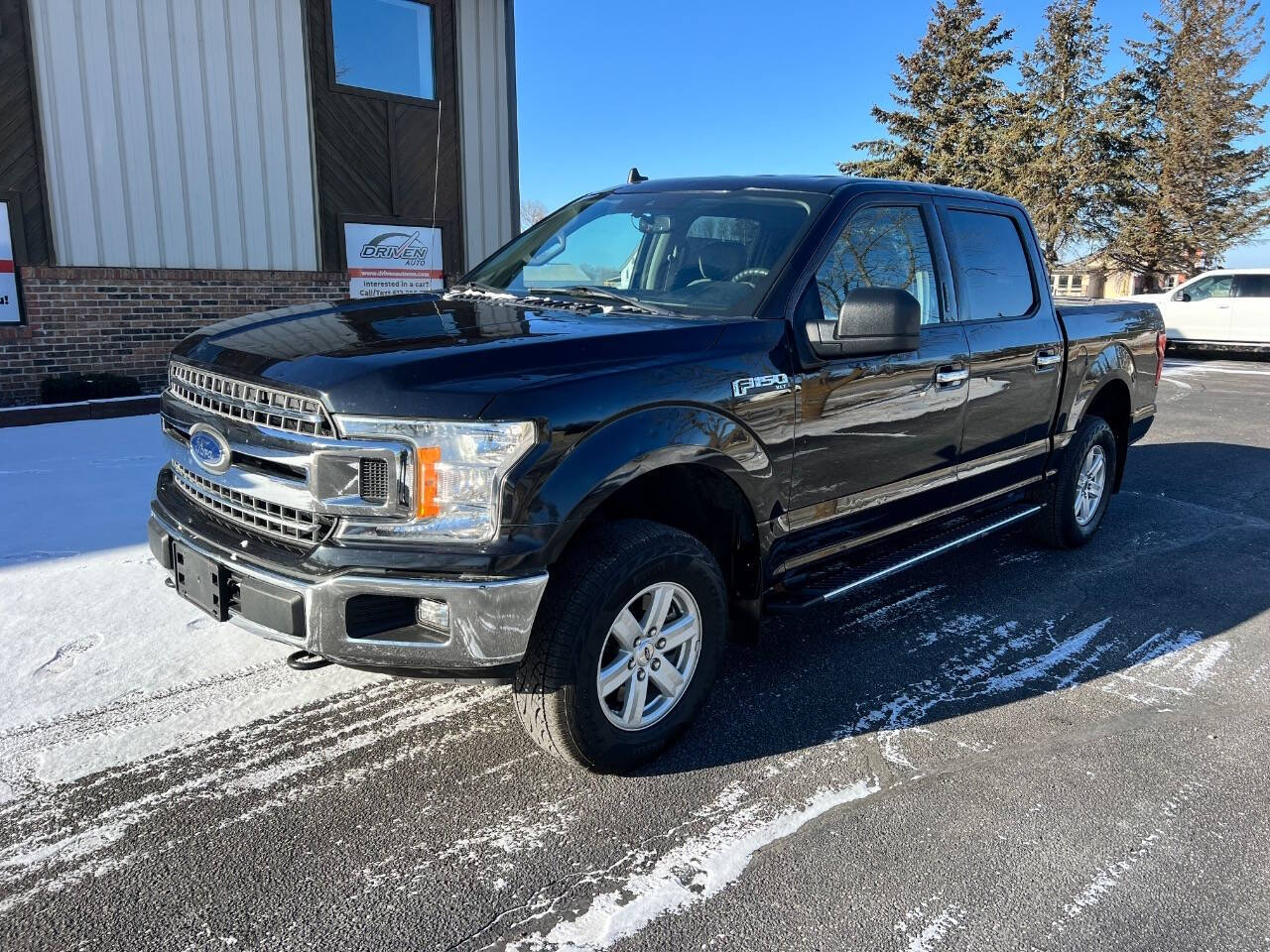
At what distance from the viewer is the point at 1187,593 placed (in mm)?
4859

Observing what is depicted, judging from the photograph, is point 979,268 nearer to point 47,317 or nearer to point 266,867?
point 266,867

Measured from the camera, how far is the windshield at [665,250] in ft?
11.3

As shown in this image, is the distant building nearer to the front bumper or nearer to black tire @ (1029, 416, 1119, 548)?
black tire @ (1029, 416, 1119, 548)

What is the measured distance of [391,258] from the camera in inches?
446

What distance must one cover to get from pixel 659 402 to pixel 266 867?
169 cm

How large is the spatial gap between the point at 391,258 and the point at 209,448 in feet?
29.7

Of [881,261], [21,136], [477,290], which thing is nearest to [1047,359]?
[881,261]

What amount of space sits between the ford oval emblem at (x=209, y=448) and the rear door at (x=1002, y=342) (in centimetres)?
307

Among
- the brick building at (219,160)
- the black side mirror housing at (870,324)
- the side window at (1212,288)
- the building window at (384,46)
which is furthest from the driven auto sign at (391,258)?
the side window at (1212,288)

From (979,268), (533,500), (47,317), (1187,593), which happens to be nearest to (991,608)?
(1187,593)

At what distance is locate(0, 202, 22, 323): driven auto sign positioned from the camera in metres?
8.57

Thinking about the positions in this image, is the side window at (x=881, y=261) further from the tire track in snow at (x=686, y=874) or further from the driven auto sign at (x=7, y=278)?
the driven auto sign at (x=7, y=278)

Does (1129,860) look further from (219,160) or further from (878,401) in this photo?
(219,160)

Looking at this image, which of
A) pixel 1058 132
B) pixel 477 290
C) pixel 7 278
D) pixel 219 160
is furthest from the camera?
pixel 1058 132
